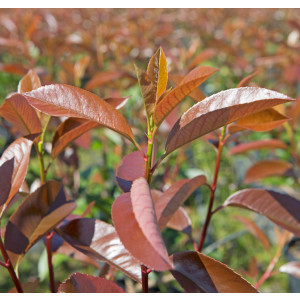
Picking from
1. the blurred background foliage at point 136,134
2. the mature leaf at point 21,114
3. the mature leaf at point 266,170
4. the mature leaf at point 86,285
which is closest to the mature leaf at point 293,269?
the mature leaf at point 266,170

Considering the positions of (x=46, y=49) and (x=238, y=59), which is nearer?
(x=46, y=49)

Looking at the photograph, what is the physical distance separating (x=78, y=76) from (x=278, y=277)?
1.66 meters

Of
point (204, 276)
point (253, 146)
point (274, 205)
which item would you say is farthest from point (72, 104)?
point (253, 146)

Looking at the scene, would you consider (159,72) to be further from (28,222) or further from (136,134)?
(136,134)

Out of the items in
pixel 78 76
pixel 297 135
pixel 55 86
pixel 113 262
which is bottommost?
pixel 113 262

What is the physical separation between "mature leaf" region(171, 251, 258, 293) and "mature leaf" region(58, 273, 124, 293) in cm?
10

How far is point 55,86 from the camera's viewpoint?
22.8 inches

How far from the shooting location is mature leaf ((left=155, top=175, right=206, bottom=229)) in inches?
26.4

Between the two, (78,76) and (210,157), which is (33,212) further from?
(210,157)

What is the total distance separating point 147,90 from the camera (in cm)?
62

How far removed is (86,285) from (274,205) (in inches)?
16.1

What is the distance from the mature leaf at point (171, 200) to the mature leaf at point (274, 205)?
142 mm

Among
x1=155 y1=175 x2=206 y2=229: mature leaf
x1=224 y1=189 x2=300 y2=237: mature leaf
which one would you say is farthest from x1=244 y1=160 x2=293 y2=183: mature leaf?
x1=155 y1=175 x2=206 y2=229: mature leaf

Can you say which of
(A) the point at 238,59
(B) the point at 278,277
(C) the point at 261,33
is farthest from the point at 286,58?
(B) the point at 278,277
